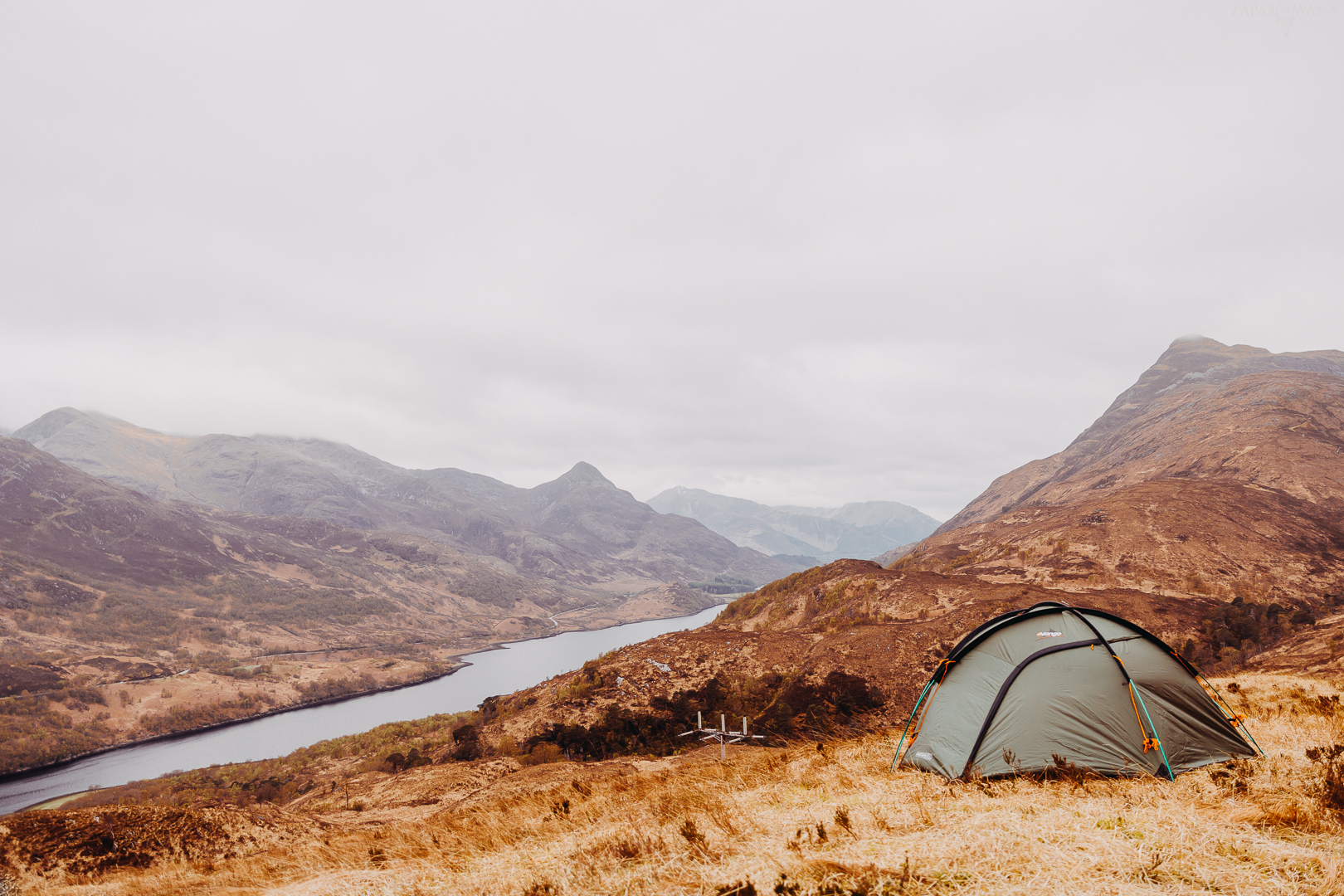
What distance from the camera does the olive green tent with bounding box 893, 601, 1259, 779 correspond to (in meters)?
9.63

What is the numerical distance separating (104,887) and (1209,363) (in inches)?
9316

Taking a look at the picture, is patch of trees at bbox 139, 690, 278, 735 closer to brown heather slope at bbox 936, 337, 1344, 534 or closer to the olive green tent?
the olive green tent

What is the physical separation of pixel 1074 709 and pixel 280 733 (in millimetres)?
104377

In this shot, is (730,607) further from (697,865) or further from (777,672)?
(697,865)

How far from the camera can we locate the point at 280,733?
82.8 meters

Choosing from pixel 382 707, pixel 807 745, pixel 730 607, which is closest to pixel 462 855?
pixel 807 745

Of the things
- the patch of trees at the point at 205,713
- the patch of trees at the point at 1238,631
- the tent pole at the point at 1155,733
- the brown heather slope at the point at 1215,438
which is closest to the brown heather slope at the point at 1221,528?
the patch of trees at the point at 1238,631

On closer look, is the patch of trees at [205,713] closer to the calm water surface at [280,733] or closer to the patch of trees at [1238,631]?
the calm water surface at [280,733]

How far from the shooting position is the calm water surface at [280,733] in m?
65.1

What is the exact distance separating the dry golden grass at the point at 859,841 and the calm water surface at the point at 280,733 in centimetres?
7136

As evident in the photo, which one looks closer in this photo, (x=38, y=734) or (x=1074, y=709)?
(x=1074, y=709)

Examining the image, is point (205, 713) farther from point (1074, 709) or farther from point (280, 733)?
point (1074, 709)

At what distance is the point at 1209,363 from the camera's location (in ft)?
555

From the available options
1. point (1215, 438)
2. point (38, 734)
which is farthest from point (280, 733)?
point (1215, 438)
